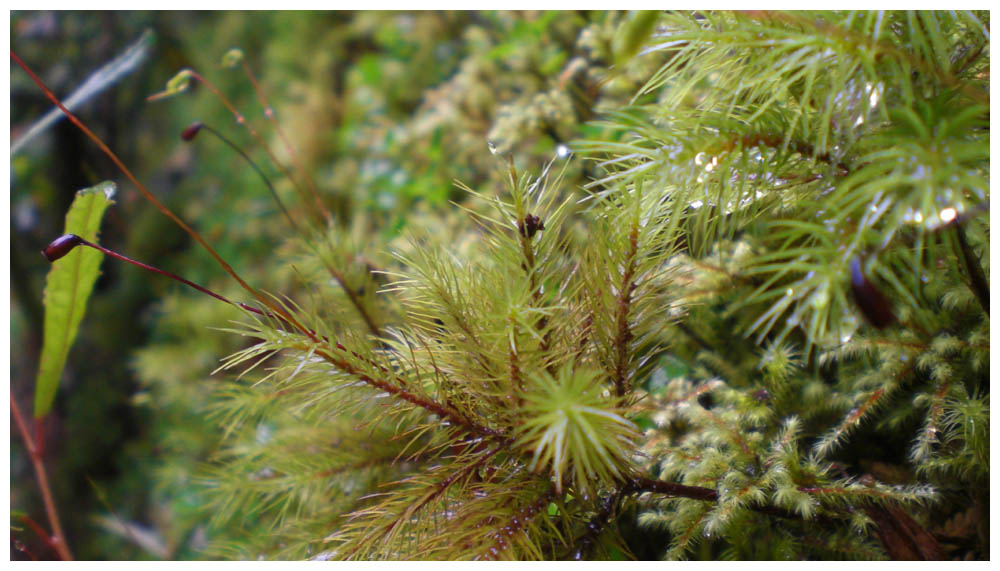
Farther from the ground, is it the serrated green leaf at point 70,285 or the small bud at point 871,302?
the small bud at point 871,302

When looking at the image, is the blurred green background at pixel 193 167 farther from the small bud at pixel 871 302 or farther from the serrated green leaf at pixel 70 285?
the small bud at pixel 871 302

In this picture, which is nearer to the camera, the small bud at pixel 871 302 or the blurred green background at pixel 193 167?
the small bud at pixel 871 302

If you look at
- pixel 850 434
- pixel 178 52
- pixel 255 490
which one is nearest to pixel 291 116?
pixel 178 52

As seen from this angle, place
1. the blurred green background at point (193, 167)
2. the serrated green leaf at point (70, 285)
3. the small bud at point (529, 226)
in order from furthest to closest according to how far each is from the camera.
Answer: the blurred green background at point (193, 167) < the serrated green leaf at point (70, 285) < the small bud at point (529, 226)

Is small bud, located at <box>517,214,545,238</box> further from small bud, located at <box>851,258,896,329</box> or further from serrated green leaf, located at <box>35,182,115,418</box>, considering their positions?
serrated green leaf, located at <box>35,182,115,418</box>

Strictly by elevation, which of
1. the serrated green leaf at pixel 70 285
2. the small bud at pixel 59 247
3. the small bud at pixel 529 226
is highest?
the small bud at pixel 529 226

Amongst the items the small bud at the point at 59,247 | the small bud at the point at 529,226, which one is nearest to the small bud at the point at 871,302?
the small bud at the point at 529,226
